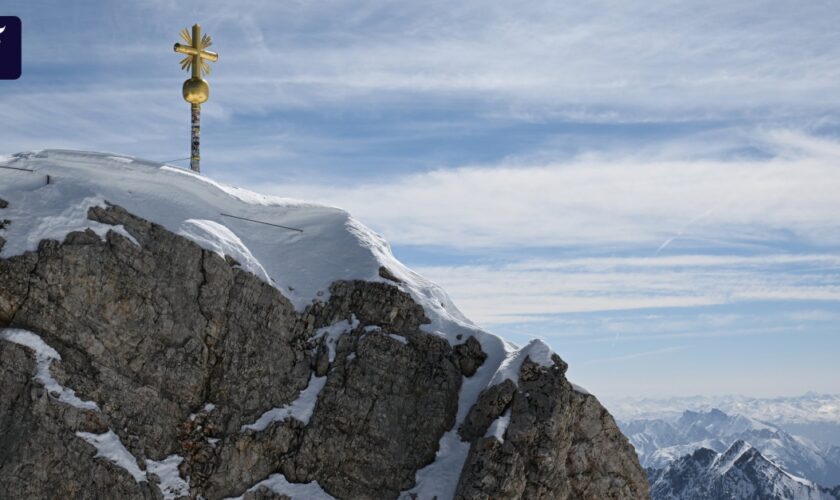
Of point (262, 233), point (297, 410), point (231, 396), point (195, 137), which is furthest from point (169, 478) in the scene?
point (195, 137)

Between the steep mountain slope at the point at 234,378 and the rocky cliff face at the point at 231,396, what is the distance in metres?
0.06

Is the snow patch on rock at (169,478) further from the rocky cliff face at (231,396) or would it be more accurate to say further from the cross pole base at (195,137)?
the cross pole base at (195,137)

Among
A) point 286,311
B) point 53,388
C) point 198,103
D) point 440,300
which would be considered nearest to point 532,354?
point 440,300

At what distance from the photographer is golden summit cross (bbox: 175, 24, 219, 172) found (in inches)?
2060

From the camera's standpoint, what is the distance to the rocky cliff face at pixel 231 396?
3566cm

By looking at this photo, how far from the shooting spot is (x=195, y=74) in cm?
5262

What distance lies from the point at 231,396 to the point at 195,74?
21733 mm

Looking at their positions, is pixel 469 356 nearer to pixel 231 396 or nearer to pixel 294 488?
pixel 294 488

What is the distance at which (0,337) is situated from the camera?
3628 cm

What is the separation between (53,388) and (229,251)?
10.1 m

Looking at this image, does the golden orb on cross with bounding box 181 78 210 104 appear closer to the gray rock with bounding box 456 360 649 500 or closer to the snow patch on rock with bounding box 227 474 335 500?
the snow patch on rock with bounding box 227 474 335 500

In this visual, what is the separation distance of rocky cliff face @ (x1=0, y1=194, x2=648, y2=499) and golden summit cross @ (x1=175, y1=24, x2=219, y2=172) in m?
12.0

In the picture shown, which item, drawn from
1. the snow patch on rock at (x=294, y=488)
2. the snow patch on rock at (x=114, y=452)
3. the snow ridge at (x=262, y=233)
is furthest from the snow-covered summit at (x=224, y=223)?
the snow patch on rock at (x=114, y=452)

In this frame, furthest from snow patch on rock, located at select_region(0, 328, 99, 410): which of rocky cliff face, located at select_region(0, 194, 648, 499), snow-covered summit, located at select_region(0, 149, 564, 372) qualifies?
snow-covered summit, located at select_region(0, 149, 564, 372)
